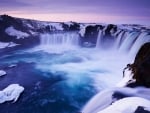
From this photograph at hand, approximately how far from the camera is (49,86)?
408 inches

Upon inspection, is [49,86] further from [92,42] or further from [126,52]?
[92,42]

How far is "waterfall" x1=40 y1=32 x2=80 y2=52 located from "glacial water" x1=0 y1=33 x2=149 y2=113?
0.76 m

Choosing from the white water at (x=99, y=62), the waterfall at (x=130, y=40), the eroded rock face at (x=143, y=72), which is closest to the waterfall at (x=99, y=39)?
the white water at (x=99, y=62)

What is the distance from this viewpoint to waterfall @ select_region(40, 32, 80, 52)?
70.2 ft

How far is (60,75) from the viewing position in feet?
39.3

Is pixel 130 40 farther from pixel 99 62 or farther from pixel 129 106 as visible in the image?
pixel 129 106

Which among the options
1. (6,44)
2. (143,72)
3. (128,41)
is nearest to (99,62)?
(128,41)

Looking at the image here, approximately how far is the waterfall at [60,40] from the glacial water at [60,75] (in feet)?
2.50

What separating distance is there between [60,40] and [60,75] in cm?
1042

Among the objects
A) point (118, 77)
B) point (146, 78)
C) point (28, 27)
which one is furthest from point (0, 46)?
point (146, 78)

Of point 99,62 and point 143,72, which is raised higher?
point 143,72

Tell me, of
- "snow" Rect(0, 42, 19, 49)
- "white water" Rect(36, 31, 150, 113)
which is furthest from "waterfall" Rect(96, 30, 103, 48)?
"snow" Rect(0, 42, 19, 49)

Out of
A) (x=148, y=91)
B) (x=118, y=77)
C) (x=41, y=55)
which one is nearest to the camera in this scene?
(x=148, y=91)

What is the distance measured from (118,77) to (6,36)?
13.0 metres
